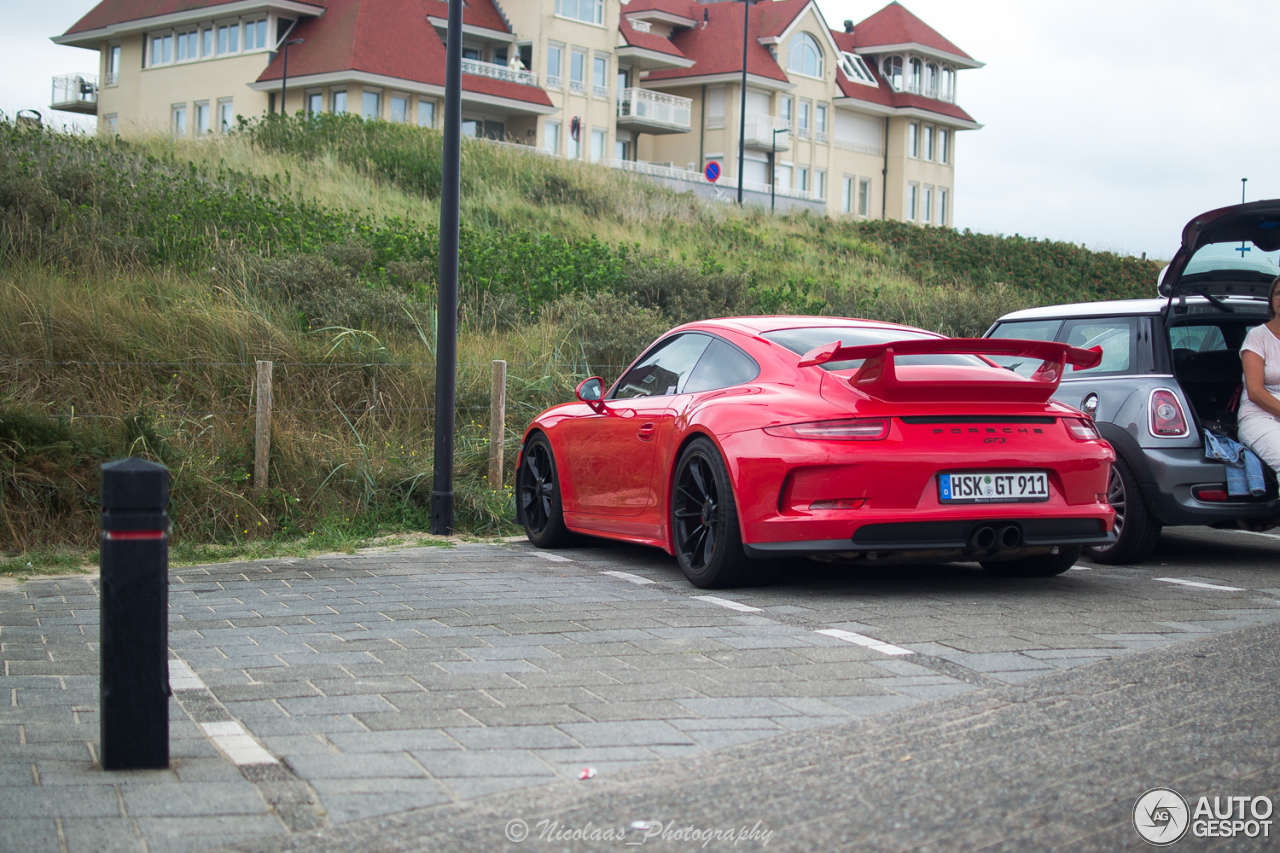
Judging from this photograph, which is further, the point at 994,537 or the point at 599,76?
the point at 599,76

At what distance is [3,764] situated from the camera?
136 inches

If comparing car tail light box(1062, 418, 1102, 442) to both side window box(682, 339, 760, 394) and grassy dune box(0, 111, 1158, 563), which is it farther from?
grassy dune box(0, 111, 1158, 563)

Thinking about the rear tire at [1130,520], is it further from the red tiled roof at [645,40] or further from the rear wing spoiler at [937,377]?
the red tiled roof at [645,40]

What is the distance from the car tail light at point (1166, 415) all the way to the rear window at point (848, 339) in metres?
→ 1.56

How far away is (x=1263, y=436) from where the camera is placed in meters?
7.35

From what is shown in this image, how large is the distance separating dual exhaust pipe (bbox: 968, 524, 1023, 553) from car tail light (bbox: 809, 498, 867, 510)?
578 millimetres

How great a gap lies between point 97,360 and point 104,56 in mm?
55253

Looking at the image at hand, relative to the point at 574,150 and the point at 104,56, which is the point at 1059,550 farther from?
the point at 104,56

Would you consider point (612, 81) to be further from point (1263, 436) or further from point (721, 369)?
point (721, 369)

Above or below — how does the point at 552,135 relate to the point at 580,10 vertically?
below

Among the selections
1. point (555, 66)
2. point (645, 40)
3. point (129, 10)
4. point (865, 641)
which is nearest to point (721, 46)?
point (645, 40)

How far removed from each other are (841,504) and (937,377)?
0.79 metres

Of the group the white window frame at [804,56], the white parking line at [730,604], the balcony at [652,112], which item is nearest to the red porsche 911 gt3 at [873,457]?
the white parking line at [730,604]

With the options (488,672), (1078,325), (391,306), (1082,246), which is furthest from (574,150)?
(488,672)
